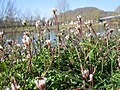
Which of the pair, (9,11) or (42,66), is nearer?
(42,66)

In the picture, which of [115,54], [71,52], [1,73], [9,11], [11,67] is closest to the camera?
[1,73]

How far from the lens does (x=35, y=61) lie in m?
2.02

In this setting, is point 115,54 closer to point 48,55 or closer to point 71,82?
point 71,82

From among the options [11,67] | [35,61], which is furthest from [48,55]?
[11,67]

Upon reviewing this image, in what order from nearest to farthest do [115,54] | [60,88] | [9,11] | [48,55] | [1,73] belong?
[60,88], [1,73], [115,54], [48,55], [9,11]

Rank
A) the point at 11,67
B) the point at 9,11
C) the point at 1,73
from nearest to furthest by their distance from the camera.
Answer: the point at 1,73
the point at 11,67
the point at 9,11

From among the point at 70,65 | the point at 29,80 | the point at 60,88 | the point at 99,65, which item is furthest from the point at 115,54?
the point at 29,80

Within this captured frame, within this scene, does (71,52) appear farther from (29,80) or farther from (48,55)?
(29,80)

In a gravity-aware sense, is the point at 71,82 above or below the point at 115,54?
below

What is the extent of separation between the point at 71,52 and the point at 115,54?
0.58m

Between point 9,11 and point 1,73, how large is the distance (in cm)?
390

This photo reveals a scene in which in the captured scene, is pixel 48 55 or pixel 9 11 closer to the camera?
pixel 48 55

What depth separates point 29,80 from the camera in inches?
63.0

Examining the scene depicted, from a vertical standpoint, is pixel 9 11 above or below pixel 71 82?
above
